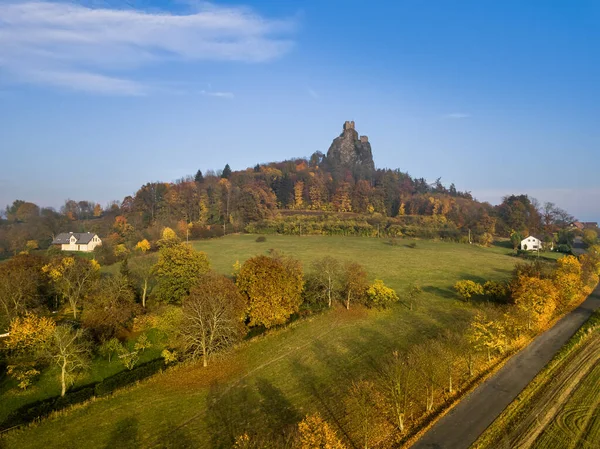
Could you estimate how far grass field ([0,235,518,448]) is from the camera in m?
21.3

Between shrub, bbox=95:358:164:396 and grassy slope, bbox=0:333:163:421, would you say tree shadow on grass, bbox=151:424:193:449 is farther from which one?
grassy slope, bbox=0:333:163:421

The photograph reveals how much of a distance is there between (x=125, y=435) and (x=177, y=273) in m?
23.3

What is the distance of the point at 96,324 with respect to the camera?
3450 centimetres

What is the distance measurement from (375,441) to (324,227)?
88.2 metres

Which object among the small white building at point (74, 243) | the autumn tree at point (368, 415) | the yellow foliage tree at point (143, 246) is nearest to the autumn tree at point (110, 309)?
the autumn tree at point (368, 415)

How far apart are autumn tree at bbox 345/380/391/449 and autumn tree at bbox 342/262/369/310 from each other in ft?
68.0

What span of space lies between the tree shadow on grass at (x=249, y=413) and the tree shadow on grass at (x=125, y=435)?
13.5ft

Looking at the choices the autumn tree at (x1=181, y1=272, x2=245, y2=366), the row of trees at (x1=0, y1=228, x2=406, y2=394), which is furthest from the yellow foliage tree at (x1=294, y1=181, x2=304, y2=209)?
the autumn tree at (x1=181, y1=272, x2=245, y2=366)

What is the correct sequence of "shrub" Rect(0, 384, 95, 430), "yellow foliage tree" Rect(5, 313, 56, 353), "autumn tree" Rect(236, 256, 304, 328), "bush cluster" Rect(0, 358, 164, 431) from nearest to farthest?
1. "shrub" Rect(0, 384, 95, 430)
2. "bush cluster" Rect(0, 358, 164, 431)
3. "yellow foliage tree" Rect(5, 313, 56, 353)
4. "autumn tree" Rect(236, 256, 304, 328)

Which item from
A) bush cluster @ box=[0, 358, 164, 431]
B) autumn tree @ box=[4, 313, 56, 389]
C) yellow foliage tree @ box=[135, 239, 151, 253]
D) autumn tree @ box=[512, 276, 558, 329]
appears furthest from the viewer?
yellow foliage tree @ box=[135, 239, 151, 253]

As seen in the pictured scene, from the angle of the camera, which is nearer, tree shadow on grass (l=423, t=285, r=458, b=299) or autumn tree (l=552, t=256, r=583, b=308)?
autumn tree (l=552, t=256, r=583, b=308)

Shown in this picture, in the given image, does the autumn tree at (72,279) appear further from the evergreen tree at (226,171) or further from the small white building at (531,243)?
the evergreen tree at (226,171)

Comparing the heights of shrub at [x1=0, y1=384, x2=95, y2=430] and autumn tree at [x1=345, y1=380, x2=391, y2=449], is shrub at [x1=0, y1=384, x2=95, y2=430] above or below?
below

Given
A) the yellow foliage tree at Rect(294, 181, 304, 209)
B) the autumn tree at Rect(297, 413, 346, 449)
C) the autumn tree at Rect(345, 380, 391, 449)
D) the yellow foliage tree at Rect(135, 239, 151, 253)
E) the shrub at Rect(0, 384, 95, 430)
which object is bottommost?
the shrub at Rect(0, 384, 95, 430)
